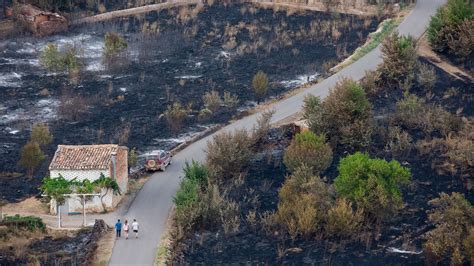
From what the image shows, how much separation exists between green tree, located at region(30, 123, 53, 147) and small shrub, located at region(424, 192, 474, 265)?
49.9 ft

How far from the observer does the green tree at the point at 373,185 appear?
31156mm

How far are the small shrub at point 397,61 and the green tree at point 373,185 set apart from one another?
13292mm

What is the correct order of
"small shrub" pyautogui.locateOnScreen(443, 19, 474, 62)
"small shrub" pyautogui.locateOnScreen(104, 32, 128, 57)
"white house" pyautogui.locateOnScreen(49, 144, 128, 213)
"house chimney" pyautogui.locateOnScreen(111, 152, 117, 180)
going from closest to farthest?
"white house" pyautogui.locateOnScreen(49, 144, 128, 213)
"house chimney" pyautogui.locateOnScreen(111, 152, 117, 180)
"small shrub" pyautogui.locateOnScreen(443, 19, 474, 62)
"small shrub" pyautogui.locateOnScreen(104, 32, 128, 57)

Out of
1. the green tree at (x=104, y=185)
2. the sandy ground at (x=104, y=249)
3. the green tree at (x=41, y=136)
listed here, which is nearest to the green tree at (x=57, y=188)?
the green tree at (x=104, y=185)

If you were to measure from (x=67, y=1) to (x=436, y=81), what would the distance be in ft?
71.3

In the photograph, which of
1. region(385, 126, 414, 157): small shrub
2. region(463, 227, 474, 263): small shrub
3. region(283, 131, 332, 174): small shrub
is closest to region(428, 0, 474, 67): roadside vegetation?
region(385, 126, 414, 157): small shrub

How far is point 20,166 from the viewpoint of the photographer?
3694 centimetres

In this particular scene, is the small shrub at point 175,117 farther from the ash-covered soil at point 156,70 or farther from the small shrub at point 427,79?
the small shrub at point 427,79

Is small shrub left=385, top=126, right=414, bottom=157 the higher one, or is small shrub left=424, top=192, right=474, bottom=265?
small shrub left=424, top=192, right=474, bottom=265

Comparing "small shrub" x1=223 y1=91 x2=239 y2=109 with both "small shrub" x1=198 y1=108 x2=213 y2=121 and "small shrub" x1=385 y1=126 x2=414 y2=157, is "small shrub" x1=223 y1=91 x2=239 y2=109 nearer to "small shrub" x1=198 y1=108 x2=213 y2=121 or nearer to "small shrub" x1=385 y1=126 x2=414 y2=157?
"small shrub" x1=198 y1=108 x2=213 y2=121

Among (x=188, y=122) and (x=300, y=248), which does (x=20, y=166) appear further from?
(x=300, y=248)

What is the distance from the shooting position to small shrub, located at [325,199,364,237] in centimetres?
3041

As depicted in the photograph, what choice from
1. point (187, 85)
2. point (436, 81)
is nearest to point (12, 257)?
point (187, 85)

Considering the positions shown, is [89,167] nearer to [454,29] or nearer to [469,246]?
[469,246]
